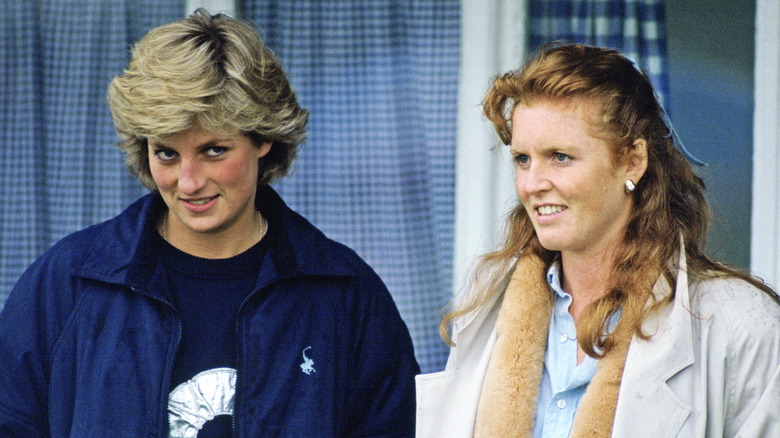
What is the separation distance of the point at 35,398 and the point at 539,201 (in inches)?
50.7

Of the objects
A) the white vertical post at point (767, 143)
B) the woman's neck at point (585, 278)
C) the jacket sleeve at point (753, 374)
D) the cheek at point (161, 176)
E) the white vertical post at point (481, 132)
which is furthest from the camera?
the white vertical post at point (481, 132)

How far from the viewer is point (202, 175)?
7.89 ft

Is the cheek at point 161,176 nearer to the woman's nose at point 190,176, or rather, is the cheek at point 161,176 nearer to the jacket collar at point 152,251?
the woman's nose at point 190,176

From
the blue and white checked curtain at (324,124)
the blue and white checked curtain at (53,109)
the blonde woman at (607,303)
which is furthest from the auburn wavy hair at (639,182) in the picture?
the blue and white checked curtain at (53,109)

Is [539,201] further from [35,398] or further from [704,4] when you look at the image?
[704,4]

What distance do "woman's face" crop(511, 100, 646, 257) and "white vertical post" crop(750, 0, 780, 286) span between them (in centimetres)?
132

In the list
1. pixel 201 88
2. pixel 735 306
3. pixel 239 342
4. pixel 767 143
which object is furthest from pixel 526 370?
pixel 767 143

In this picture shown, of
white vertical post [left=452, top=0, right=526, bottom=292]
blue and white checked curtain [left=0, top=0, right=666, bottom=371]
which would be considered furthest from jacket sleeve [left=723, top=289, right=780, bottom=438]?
blue and white checked curtain [left=0, top=0, right=666, bottom=371]

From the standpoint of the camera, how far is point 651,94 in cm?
232

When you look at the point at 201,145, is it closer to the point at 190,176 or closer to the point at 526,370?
the point at 190,176

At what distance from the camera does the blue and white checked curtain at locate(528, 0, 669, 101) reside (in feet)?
11.3

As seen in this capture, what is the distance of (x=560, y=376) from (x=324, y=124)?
168 cm

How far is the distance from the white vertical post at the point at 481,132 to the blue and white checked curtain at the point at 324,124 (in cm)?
5

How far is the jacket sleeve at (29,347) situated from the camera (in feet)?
7.85
